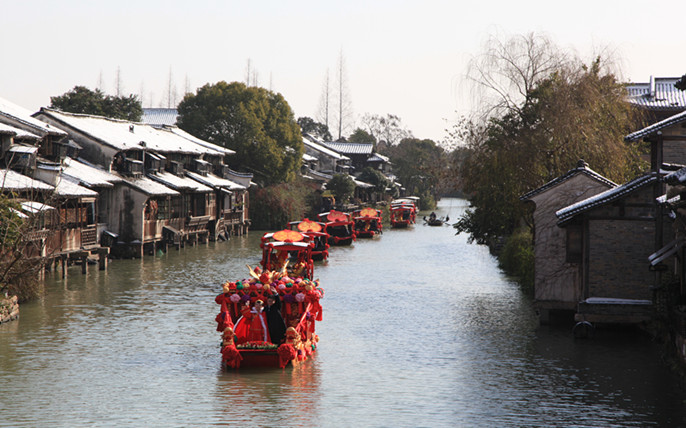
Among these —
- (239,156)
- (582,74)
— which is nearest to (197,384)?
(582,74)

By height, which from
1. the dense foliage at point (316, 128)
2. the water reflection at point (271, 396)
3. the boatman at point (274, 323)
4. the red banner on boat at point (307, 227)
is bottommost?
the water reflection at point (271, 396)

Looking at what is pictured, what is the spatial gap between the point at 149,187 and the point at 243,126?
2752 centimetres

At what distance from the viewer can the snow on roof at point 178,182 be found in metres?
54.8

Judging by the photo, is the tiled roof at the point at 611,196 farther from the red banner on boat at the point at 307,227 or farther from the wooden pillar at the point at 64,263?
the red banner on boat at the point at 307,227

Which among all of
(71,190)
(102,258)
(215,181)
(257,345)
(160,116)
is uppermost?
(160,116)

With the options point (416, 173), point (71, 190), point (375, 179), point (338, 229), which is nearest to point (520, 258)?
point (71, 190)

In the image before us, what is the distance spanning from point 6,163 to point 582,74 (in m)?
26.9

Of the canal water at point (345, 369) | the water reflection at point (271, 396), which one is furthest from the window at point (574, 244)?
the water reflection at point (271, 396)

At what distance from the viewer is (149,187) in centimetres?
5062

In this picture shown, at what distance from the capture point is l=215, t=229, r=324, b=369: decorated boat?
20781 millimetres

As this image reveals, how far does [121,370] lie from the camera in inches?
824

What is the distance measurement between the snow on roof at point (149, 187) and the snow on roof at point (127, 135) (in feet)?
6.72

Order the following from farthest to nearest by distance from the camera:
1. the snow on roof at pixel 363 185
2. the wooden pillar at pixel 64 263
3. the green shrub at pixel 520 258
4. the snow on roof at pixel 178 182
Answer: the snow on roof at pixel 363 185 → the snow on roof at pixel 178 182 → the wooden pillar at pixel 64 263 → the green shrub at pixel 520 258

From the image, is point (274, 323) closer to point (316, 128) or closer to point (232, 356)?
point (232, 356)
